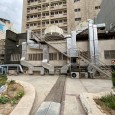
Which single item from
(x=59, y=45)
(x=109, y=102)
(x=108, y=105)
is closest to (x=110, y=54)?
(x=59, y=45)

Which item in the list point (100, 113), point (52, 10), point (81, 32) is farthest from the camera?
point (52, 10)

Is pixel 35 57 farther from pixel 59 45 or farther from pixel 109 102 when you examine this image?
pixel 109 102

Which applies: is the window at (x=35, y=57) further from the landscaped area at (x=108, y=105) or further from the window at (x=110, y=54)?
the landscaped area at (x=108, y=105)

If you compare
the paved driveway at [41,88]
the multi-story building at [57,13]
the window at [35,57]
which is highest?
the multi-story building at [57,13]

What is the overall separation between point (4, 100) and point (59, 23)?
111ft

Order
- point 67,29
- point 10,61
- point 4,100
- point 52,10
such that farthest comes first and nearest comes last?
1. point 52,10
2. point 67,29
3. point 10,61
4. point 4,100

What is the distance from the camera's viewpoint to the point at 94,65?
16.7m

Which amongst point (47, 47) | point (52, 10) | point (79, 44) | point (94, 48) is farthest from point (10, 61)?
point (52, 10)

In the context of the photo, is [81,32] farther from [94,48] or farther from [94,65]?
[94,65]

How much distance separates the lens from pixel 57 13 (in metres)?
38.8

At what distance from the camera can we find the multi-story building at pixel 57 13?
35.7 meters

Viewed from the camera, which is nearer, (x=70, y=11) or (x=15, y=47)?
(x=15, y=47)

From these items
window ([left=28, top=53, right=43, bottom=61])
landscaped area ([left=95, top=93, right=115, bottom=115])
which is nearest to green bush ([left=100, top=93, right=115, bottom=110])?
landscaped area ([left=95, top=93, right=115, bottom=115])

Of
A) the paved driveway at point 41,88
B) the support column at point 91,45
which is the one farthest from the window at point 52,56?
the paved driveway at point 41,88
